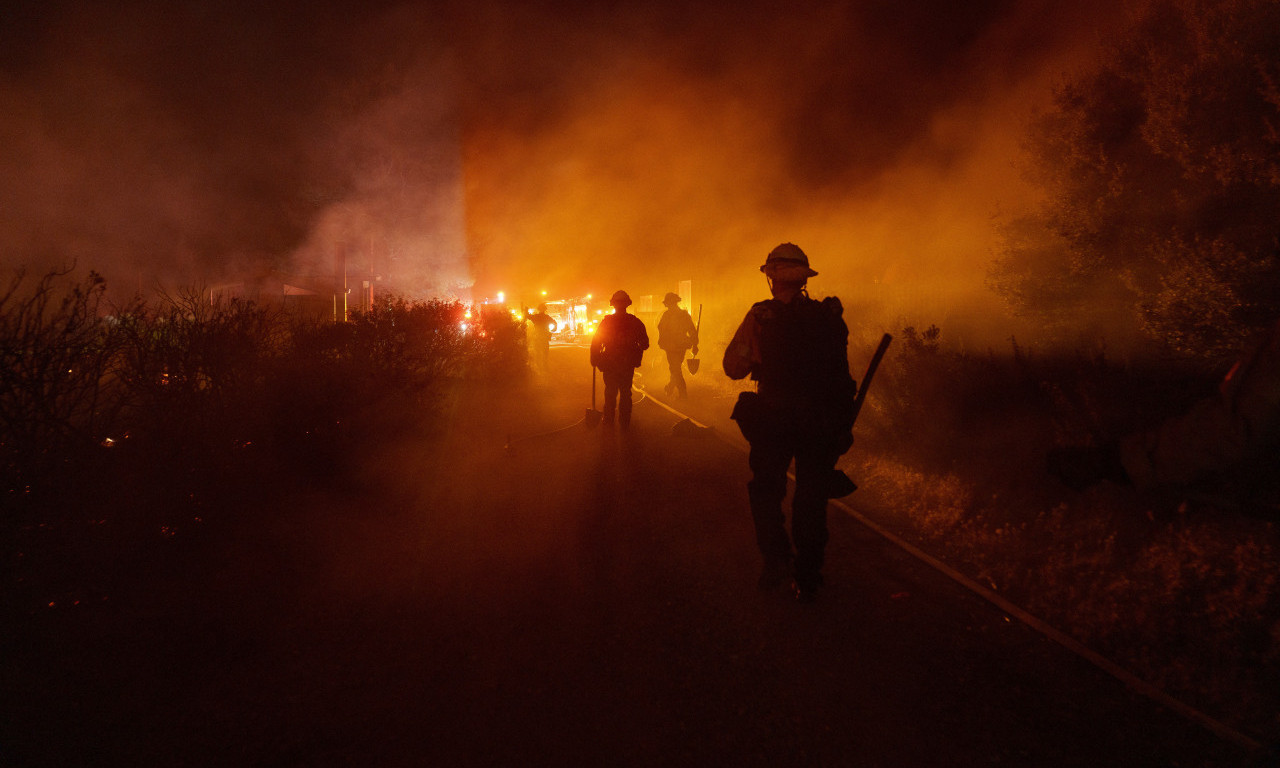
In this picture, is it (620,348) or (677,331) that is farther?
(677,331)

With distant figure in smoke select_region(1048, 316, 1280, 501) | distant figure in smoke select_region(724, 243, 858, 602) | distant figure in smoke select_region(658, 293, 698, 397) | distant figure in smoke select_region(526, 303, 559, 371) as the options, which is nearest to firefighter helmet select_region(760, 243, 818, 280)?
distant figure in smoke select_region(724, 243, 858, 602)

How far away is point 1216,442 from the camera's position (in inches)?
62.7

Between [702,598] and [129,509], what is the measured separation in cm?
302

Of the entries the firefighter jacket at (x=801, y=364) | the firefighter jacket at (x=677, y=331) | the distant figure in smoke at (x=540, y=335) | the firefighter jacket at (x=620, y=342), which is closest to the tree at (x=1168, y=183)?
the firefighter jacket at (x=801, y=364)

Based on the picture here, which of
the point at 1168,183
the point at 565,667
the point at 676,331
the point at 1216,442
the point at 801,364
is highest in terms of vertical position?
the point at 1168,183

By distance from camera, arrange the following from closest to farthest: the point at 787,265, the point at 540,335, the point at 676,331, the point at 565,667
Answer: the point at 565,667
the point at 787,265
the point at 676,331
the point at 540,335

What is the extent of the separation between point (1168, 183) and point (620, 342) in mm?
5159

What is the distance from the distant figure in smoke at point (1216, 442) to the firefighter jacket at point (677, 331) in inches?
352

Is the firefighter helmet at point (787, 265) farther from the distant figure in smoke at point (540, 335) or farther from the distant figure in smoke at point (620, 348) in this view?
the distant figure in smoke at point (540, 335)

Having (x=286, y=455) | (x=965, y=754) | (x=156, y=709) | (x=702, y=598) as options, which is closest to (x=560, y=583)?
(x=702, y=598)

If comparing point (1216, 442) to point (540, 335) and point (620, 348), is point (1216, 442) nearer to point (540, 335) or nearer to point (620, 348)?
point (620, 348)

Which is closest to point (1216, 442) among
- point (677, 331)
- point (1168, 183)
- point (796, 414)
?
point (796, 414)

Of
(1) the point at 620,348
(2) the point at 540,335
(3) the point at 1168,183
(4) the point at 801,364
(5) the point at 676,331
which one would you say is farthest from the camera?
(2) the point at 540,335

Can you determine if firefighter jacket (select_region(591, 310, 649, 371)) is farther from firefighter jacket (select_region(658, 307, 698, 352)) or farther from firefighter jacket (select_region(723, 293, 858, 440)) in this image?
firefighter jacket (select_region(723, 293, 858, 440))
